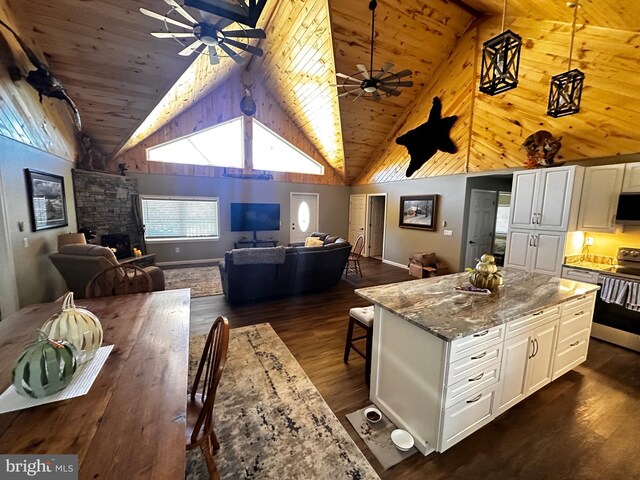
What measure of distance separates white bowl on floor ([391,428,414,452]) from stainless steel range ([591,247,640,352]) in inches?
123

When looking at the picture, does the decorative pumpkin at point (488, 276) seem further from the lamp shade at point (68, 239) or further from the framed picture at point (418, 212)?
the lamp shade at point (68, 239)

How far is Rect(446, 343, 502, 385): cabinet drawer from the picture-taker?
153 cm

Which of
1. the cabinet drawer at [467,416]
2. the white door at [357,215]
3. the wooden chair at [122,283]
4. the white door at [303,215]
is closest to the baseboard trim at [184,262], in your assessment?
the white door at [303,215]

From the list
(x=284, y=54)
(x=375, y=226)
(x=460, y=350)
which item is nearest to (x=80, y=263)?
(x=460, y=350)

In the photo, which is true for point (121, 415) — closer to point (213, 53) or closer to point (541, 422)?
point (541, 422)

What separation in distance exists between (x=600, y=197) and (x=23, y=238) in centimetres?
725

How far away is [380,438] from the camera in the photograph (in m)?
1.79

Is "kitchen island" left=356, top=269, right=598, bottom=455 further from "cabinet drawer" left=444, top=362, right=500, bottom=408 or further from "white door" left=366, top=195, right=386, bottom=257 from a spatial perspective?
"white door" left=366, top=195, right=386, bottom=257

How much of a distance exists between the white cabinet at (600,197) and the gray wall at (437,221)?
6.66 ft

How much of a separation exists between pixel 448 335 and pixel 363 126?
589cm

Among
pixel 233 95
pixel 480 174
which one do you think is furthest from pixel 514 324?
pixel 233 95

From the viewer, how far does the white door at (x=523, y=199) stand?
389 centimetres

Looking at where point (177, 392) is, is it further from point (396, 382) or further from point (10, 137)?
point (10, 137)

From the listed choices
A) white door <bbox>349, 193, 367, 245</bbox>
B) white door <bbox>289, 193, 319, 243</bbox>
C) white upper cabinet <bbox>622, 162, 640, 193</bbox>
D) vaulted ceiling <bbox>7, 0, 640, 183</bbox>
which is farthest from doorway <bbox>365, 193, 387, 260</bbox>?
white upper cabinet <bbox>622, 162, 640, 193</bbox>
